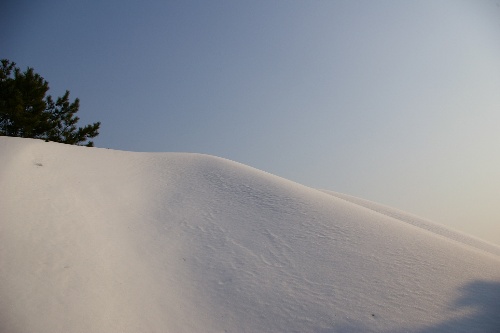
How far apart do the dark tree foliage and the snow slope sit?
10960mm

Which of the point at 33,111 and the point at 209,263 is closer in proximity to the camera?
the point at 209,263

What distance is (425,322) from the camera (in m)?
4.18

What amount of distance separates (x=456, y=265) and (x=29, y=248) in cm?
875

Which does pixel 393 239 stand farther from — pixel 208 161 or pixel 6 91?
pixel 6 91

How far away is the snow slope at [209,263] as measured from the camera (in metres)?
4.33

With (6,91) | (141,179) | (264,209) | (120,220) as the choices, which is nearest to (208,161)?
(141,179)

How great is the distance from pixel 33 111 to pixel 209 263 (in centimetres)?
1961

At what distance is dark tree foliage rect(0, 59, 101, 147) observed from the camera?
682 inches

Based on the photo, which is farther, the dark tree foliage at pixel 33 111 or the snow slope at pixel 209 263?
the dark tree foliage at pixel 33 111

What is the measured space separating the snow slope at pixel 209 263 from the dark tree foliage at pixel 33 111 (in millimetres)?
10960

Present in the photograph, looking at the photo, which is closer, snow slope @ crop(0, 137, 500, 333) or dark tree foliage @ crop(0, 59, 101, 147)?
snow slope @ crop(0, 137, 500, 333)

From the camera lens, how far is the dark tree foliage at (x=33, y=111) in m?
17.3

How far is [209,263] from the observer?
598 centimetres

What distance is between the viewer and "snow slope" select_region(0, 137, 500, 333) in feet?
14.2
